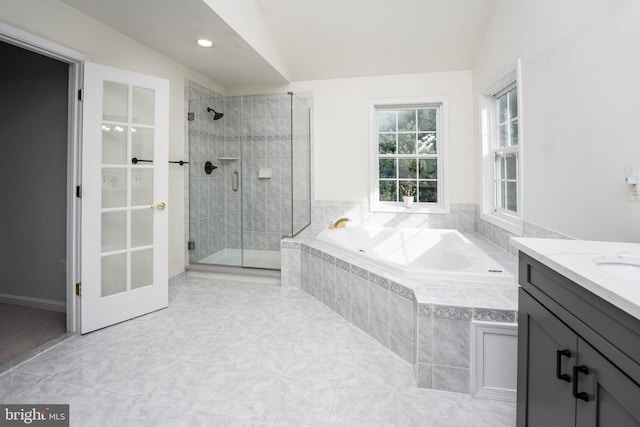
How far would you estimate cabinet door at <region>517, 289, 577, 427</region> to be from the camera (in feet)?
2.75

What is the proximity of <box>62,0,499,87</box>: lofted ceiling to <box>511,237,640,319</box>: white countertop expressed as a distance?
2.43m

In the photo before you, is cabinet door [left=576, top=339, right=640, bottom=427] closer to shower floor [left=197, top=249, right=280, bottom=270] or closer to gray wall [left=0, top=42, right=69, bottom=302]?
shower floor [left=197, top=249, right=280, bottom=270]

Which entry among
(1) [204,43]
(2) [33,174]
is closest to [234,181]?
(1) [204,43]

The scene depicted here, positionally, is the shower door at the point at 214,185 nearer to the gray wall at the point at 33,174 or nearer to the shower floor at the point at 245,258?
the shower floor at the point at 245,258

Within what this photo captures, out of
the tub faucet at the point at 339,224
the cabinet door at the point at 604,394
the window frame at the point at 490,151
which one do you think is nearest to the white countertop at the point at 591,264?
the cabinet door at the point at 604,394

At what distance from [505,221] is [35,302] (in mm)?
4124

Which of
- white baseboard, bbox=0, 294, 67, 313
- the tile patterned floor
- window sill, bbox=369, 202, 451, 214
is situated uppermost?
window sill, bbox=369, 202, 451, 214

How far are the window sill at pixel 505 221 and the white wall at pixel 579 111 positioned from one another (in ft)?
0.58

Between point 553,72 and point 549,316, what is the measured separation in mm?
1632

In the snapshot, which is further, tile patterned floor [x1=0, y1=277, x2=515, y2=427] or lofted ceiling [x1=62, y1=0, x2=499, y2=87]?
lofted ceiling [x1=62, y1=0, x2=499, y2=87]

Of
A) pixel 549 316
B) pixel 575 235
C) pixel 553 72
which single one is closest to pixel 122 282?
pixel 549 316

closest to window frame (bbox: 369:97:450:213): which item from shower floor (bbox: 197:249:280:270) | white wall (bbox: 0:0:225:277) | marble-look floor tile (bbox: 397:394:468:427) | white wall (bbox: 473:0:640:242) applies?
white wall (bbox: 473:0:640:242)

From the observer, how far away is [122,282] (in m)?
2.46
